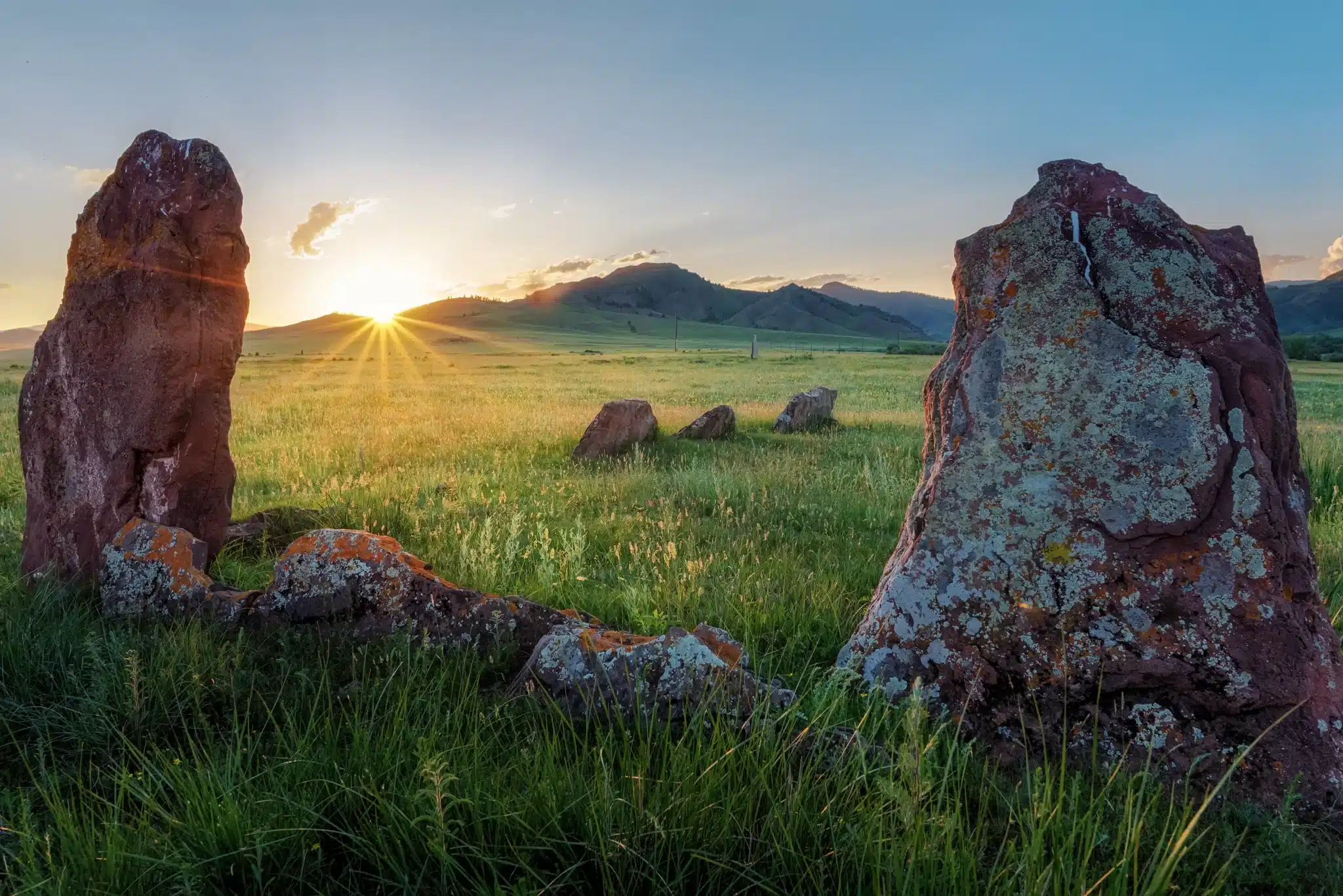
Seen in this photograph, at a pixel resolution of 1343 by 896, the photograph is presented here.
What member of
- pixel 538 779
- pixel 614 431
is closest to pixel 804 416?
pixel 614 431

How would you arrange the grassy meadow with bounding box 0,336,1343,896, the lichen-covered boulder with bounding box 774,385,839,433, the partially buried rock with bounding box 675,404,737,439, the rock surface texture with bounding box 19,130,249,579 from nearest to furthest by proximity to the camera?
the grassy meadow with bounding box 0,336,1343,896 < the rock surface texture with bounding box 19,130,249,579 < the partially buried rock with bounding box 675,404,737,439 < the lichen-covered boulder with bounding box 774,385,839,433

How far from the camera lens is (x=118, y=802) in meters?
2.18

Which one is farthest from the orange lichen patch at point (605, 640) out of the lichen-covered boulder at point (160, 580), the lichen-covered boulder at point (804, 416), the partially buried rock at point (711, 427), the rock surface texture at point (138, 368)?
the lichen-covered boulder at point (804, 416)

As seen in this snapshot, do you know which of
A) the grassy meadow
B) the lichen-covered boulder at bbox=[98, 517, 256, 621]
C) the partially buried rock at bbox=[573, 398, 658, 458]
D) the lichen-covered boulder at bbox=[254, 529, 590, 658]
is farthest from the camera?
the partially buried rock at bbox=[573, 398, 658, 458]

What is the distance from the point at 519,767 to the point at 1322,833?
9.30ft

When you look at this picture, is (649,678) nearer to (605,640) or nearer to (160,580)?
(605,640)

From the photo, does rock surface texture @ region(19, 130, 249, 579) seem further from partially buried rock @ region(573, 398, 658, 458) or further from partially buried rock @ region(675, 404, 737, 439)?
partially buried rock @ region(675, 404, 737, 439)

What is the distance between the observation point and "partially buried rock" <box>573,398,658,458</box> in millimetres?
10891

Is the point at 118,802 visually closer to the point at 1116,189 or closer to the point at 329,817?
the point at 329,817

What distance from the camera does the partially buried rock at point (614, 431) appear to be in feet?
35.7

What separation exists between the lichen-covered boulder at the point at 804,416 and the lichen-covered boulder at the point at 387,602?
10665 millimetres

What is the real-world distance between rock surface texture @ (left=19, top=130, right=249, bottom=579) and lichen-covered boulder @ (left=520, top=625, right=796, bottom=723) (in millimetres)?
3552

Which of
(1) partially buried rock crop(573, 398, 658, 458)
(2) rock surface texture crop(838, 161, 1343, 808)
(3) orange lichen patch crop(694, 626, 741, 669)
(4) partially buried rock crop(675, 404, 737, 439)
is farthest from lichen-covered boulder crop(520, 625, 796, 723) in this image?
(4) partially buried rock crop(675, 404, 737, 439)

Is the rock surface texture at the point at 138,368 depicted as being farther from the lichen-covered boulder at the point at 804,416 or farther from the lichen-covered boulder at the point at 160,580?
the lichen-covered boulder at the point at 804,416
